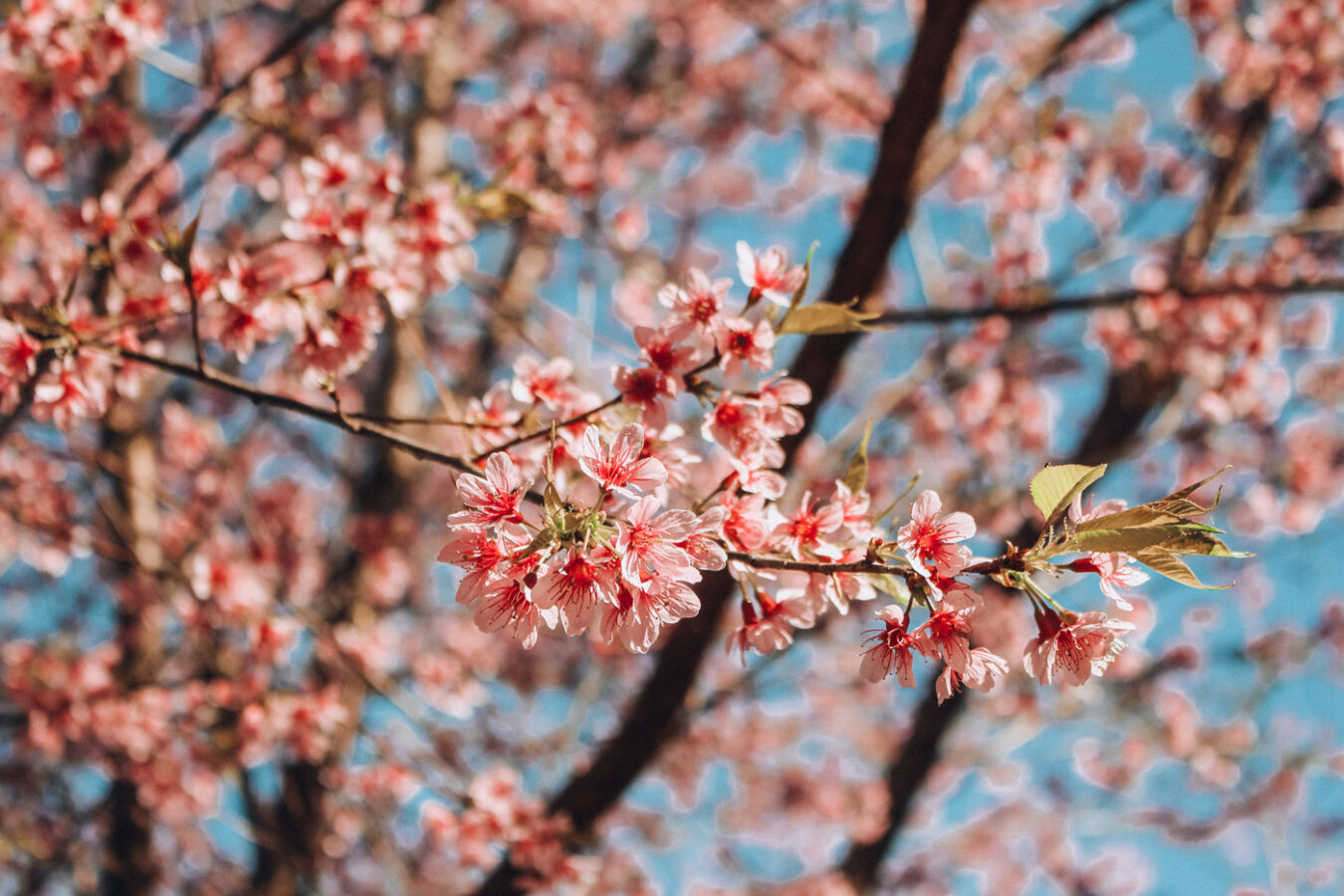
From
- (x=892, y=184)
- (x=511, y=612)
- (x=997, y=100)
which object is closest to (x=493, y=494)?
(x=511, y=612)

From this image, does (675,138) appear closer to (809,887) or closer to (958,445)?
(958,445)

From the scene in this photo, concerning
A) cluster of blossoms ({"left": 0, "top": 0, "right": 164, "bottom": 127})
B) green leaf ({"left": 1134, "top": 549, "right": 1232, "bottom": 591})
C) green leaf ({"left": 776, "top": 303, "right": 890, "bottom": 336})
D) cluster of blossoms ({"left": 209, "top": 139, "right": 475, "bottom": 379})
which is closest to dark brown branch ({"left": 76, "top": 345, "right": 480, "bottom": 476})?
cluster of blossoms ({"left": 209, "top": 139, "right": 475, "bottom": 379})

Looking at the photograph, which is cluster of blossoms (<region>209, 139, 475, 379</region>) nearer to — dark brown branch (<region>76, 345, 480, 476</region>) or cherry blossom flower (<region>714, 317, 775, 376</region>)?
dark brown branch (<region>76, 345, 480, 476</region>)

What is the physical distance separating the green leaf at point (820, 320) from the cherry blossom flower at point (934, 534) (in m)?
0.28

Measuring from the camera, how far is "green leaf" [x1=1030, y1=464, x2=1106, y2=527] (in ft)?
3.39

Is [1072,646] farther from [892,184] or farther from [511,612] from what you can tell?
[892,184]

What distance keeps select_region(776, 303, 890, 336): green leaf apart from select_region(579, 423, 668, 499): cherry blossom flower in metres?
0.33

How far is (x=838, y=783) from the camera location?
Answer: 18.6ft

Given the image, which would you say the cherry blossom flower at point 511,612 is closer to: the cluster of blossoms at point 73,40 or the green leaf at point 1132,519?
the green leaf at point 1132,519

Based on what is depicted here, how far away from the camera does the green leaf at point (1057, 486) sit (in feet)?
3.39

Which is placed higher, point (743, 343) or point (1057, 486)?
point (743, 343)

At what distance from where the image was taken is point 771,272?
56.7 inches

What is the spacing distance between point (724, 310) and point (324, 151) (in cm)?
121

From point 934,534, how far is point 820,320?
37 cm
